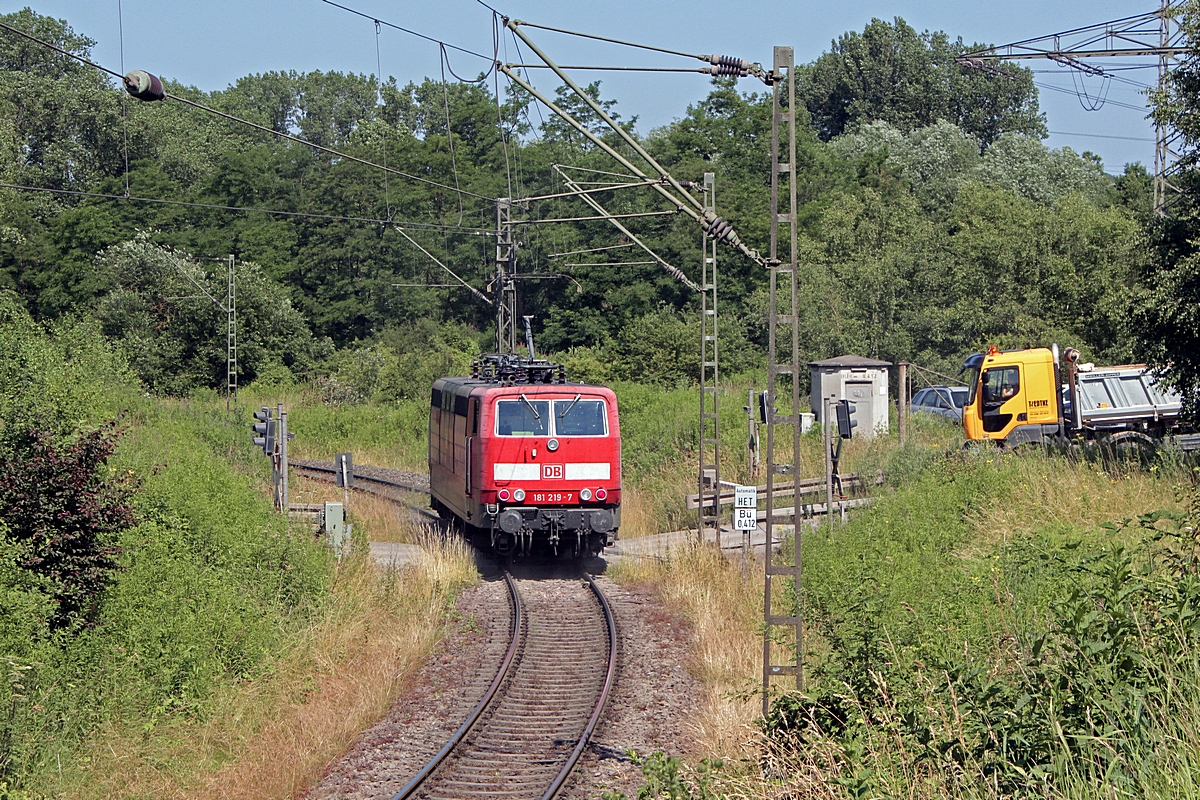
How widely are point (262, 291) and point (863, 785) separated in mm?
45063

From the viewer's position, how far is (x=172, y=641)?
38.0 ft

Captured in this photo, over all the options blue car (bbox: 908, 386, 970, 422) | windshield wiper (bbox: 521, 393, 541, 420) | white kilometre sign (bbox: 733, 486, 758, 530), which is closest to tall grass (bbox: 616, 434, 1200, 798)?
white kilometre sign (bbox: 733, 486, 758, 530)

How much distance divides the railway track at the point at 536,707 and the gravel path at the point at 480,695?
0.16 m

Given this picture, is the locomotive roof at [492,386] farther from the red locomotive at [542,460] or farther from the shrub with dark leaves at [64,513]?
the shrub with dark leaves at [64,513]

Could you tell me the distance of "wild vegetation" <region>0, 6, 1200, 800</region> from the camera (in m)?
7.61

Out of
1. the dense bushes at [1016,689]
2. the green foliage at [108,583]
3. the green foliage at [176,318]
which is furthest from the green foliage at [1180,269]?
the green foliage at [176,318]

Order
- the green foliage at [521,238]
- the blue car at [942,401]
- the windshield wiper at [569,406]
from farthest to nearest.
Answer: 1. the green foliage at [521,238]
2. the blue car at [942,401]
3. the windshield wiper at [569,406]

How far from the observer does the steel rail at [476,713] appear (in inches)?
376

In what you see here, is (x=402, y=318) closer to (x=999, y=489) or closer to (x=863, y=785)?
(x=999, y=489)

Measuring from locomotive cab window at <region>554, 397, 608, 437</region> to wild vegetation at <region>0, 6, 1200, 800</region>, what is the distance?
2.35 metres

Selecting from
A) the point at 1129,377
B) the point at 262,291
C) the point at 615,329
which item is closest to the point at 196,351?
the point at 262,291

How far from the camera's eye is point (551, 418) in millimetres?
19062

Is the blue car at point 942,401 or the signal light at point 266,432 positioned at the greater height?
the blue car at point 942,401

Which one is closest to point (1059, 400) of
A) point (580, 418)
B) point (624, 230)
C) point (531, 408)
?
point (580, 418)
